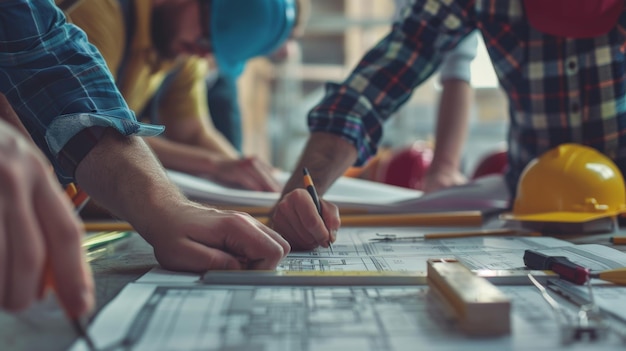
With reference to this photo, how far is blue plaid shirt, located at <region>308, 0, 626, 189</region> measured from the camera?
49.4 inches

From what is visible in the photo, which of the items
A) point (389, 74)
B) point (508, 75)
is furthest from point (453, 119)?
point (389, 74)

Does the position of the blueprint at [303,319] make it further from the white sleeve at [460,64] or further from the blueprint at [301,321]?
the white sleeve at [460,64]

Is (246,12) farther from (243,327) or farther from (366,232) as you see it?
(243,327)

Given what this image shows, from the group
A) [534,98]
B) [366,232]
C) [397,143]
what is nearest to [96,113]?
[366,232]

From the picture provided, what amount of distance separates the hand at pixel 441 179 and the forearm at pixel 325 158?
0.57 meters

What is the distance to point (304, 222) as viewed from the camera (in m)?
0.88

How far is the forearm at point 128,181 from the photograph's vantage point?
0.73 m

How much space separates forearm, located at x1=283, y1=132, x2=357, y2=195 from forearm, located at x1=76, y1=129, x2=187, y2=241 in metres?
0.42

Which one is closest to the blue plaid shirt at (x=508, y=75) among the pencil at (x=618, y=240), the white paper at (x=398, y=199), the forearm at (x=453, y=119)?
the white paper at (x=398, y=199)

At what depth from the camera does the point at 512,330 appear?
0.49 m

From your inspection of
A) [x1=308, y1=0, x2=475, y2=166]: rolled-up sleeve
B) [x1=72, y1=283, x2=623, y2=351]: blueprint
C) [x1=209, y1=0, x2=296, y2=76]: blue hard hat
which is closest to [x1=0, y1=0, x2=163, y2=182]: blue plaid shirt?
[x1=72, y1=283, x2=623, y2=351]: blueprint

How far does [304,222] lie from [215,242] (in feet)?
0.71

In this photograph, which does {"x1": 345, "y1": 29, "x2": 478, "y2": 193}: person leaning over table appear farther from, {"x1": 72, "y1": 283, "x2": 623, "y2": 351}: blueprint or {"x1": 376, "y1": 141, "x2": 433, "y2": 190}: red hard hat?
{"x1": 72, "y1": 283, "x2": 623, "y2": 351}: blueprint

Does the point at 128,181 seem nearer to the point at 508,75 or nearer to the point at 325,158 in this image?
the point at 325,158
